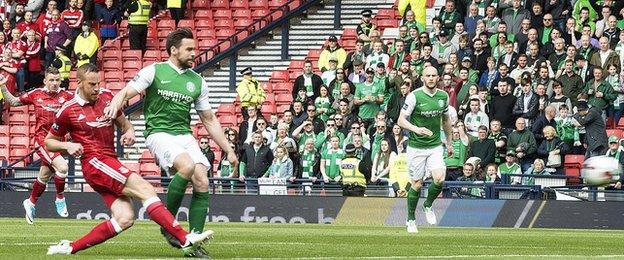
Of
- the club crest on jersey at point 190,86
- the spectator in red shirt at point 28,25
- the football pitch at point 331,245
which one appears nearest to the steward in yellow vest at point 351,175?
the football pitch at point 331,245

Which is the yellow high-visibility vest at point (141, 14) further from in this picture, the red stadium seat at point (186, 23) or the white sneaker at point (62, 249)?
the white sneaker at point (62, 249)

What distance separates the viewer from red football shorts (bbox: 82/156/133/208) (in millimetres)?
13961

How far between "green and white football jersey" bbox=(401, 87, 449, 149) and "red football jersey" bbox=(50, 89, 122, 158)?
7539 millimetres

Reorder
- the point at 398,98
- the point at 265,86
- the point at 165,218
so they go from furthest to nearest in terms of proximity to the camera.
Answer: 1. the point at 265,86
2. the point at 398,98
3. the point at 165,218

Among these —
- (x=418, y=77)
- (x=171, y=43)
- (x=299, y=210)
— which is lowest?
(x=299, y=210)

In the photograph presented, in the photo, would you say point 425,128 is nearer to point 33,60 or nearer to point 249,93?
point 249,93

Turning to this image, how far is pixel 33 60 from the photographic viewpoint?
37.3 m

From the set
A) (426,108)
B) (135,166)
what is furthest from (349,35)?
(426,108)

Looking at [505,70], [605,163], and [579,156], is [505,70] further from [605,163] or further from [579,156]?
[605,163]

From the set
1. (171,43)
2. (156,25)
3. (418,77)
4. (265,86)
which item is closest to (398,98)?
(418,77)

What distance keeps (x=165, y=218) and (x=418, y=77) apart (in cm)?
1695

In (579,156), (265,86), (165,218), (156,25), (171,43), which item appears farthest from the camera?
(156,25)

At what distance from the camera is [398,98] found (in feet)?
98.1

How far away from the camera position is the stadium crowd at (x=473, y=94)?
27.5m
